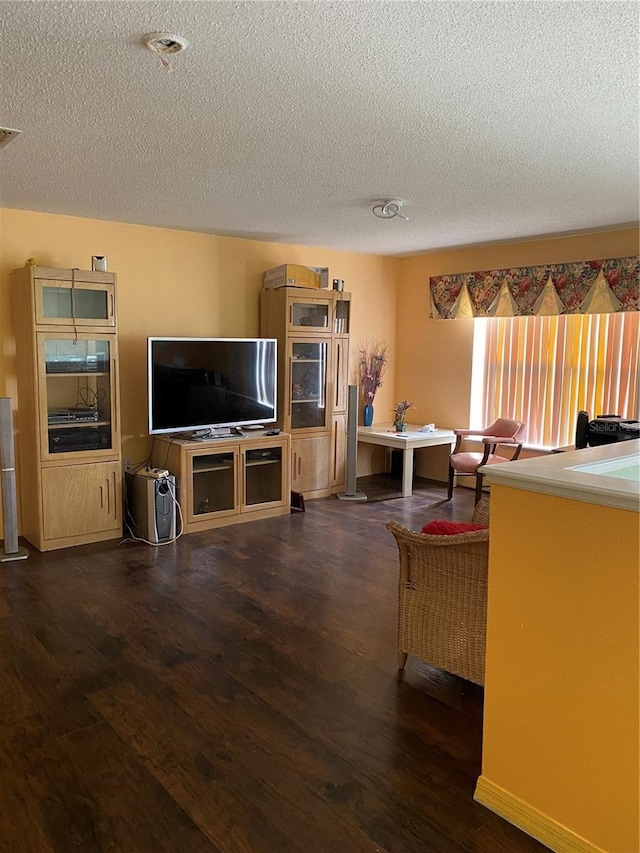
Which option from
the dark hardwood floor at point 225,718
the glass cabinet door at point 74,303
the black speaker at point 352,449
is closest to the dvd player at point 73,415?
the glass cabinet door at point 74,303

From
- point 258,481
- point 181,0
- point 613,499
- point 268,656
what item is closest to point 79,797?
point 268,656

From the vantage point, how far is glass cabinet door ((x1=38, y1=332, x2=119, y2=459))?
174 inches

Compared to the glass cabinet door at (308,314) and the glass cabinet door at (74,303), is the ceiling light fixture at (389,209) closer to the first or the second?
the glass cabinet door at (308,314)

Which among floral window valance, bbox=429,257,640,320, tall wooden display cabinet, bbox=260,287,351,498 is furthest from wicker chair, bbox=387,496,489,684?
floral window valance, bbox=429,257,640,320

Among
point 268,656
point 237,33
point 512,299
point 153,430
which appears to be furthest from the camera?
point 512,299

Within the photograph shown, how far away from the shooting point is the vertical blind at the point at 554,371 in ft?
17.5

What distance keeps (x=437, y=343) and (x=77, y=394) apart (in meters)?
3.70

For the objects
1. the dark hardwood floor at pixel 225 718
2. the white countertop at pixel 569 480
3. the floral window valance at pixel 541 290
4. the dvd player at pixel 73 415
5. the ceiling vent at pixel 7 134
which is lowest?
the dark hardwood floor at pixel 225 718

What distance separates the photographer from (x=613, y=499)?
5.61 ft

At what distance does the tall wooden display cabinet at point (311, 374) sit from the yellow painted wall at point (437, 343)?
112 cm

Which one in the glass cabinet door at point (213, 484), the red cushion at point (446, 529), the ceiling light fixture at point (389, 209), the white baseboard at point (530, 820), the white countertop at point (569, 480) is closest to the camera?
the white countertop at point (569, 480)

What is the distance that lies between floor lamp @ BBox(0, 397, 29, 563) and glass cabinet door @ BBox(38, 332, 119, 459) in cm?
21

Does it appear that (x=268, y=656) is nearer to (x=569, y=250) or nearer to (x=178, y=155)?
(x=178, y=155)

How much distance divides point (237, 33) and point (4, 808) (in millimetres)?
2513
